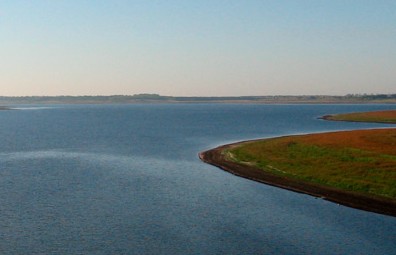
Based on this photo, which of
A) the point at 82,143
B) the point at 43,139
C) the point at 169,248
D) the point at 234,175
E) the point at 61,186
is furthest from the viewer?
the point at 43,139

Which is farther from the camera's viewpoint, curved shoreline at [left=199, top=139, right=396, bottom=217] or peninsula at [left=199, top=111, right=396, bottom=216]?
peninsula at [left=199, top=111, right=396, bottom=216]

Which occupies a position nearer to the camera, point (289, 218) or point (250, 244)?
point (250, 244)

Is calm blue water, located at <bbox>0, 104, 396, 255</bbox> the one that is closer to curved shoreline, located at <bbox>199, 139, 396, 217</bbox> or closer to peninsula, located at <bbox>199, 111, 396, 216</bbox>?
curved shoreline, located at <bbox>199, 139, 396, 217</bbox>

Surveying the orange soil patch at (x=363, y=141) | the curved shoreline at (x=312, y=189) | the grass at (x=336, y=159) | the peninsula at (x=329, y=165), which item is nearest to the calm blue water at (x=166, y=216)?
the curved shoreline at (x=312, y=189)

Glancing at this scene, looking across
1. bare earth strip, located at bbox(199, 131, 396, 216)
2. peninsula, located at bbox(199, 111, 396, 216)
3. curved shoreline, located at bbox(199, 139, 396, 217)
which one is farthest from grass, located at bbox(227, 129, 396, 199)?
curved shoreline, located at bbox(199, 139, 396, 217)

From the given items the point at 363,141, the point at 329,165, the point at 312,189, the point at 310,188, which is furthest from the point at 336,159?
the point at 363,141

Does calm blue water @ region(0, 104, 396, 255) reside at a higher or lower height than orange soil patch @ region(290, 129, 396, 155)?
lower

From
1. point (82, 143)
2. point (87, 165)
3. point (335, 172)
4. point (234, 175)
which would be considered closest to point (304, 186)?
point (335, 172)

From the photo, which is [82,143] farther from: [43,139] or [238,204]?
[238,204]

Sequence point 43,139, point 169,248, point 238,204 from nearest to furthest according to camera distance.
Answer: point 169,248 < point 238,204 < point 43,139
